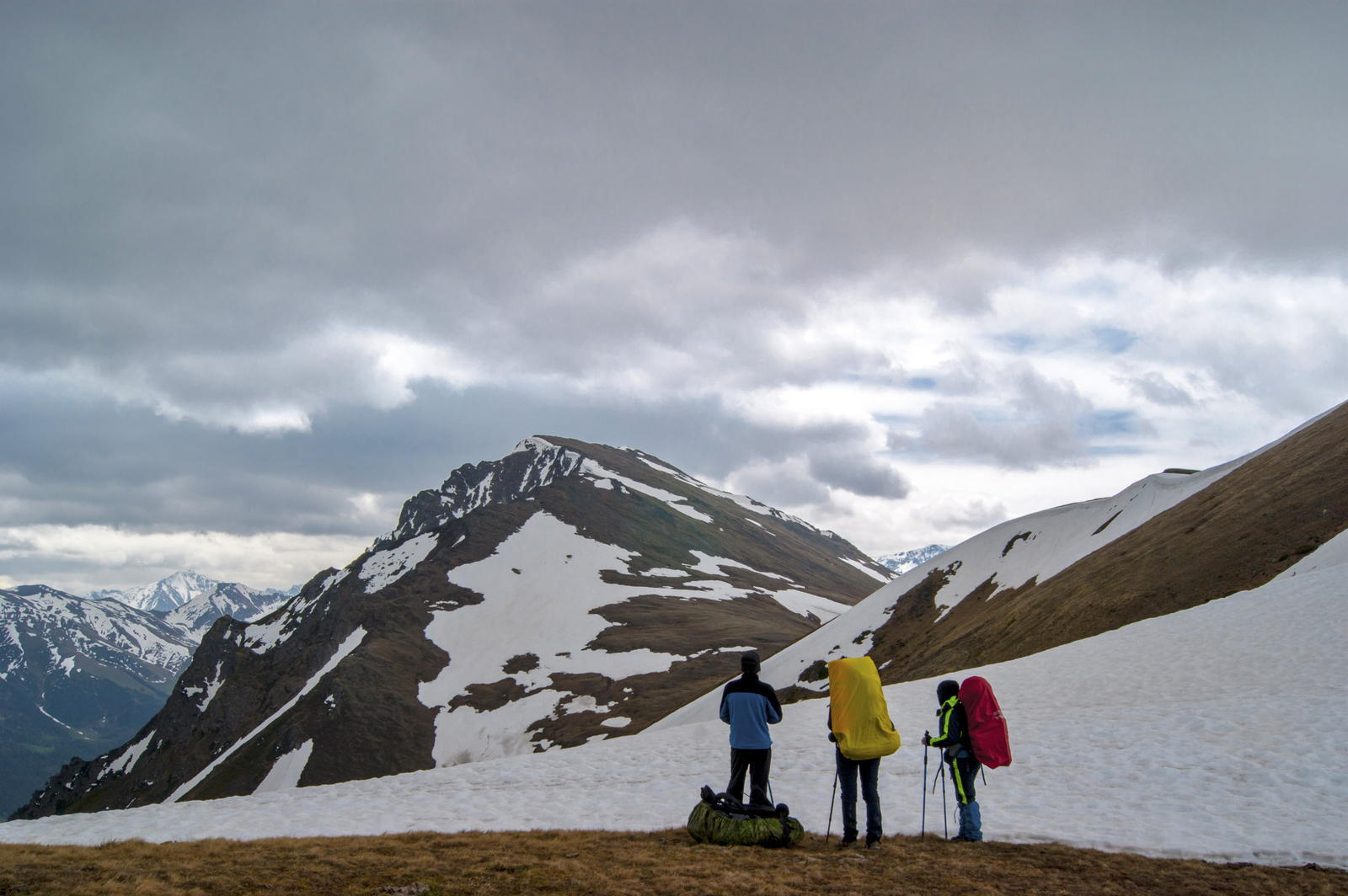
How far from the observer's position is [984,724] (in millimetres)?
13359

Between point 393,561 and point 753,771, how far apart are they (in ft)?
524

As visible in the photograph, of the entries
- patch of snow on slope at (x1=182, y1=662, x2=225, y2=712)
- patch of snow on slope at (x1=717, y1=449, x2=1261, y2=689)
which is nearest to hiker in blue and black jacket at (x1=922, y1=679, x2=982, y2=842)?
patch of snow on slope at (x1=717, y1=449, x2=1261, y2=689)

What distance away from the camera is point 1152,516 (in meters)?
55.2

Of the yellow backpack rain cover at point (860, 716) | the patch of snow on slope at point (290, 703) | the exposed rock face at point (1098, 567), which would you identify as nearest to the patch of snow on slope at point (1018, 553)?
the exposed rock face at point (1098, 567)

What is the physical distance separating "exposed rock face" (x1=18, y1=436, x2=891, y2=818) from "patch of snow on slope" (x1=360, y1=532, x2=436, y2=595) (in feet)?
2.05

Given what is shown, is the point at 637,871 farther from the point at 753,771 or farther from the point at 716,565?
the point at 716,565

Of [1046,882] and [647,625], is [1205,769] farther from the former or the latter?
[647,625]

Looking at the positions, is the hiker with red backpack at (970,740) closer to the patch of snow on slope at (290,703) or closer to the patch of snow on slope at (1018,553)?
the patch of snow on slope at (1018,553)

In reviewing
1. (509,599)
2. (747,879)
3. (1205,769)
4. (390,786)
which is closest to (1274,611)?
(1205,769)

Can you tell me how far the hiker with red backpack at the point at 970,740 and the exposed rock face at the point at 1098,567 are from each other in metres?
29.6

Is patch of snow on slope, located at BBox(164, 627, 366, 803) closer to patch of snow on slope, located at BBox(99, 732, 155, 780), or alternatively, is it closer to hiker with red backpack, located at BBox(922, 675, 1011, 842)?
patch of snow on slope, located at BBox(99, 732, 155, 780)

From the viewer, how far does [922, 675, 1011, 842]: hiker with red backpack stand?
13.2 metres

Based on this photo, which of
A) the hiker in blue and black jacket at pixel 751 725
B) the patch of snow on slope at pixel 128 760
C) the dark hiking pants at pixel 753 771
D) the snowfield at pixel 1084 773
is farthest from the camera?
the patch of snow on slope at pixel 128 760

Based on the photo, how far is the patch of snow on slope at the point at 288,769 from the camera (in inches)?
2965
